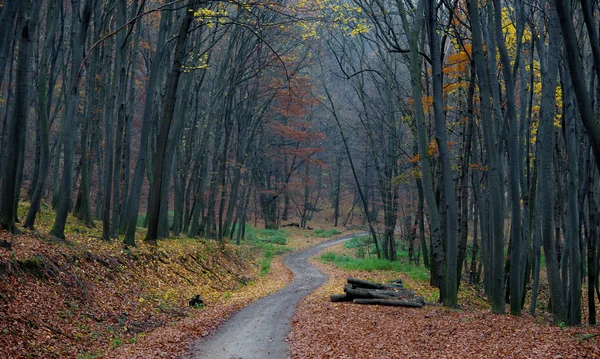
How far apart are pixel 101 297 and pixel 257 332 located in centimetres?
352

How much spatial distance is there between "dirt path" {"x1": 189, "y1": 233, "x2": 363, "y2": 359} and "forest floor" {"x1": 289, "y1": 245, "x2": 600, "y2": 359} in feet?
1.00

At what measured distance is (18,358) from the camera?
21.9 feet

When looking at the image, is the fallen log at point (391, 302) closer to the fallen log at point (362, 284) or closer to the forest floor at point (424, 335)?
the forest floor at point (424, 335)

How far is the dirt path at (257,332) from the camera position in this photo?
8.03m

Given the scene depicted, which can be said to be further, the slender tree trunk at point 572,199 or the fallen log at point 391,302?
the fallen log at point 391,302

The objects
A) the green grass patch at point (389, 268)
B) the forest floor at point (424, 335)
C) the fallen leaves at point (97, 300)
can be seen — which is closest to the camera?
the forest floor at point (424, 335)

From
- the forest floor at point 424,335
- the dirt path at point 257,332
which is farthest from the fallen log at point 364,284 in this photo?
the dirt path at point 257,332

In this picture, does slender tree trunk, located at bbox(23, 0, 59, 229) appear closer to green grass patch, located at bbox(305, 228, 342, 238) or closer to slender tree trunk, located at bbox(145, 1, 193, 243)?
slender tree trunk, located at bbox(145, 1, 193, 243)

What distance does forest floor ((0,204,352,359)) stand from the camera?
770 cm

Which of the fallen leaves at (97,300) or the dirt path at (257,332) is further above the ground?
the fallen leaves at (97,300)

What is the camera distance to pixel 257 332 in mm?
9680

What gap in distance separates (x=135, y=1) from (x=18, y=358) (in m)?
11.8

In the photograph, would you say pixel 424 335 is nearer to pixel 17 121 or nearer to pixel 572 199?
pixel 572 199

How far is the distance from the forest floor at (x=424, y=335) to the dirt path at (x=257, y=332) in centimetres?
31
